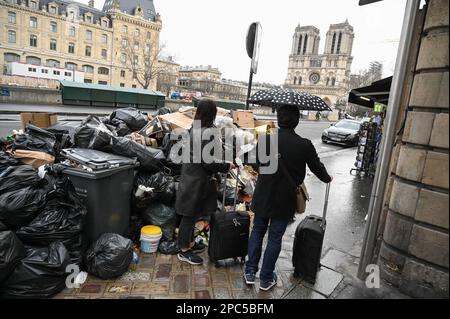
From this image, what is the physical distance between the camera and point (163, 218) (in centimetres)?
373

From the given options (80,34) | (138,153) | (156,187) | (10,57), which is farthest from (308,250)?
(80,34)

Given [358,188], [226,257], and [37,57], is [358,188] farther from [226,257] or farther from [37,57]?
[37,57]

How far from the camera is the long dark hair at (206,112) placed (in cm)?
321

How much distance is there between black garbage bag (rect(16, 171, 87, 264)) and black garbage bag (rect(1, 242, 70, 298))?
0.10 metres

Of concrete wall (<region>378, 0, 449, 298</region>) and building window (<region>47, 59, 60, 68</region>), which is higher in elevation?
building window (<region>47, 59, 60, 68</region>)

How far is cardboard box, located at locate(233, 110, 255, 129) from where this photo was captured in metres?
7.27

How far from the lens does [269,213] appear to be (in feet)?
9.50

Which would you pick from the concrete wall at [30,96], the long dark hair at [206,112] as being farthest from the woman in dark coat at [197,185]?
the concrete wall at [30,96]

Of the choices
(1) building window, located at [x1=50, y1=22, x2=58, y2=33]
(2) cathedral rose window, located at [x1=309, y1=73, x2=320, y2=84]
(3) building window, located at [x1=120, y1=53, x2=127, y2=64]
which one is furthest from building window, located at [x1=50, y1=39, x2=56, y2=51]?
(2) cathedral rose window, located at [x1=309, y1=73, x2=320, y2=84]

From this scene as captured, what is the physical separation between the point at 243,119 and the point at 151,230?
4396mm

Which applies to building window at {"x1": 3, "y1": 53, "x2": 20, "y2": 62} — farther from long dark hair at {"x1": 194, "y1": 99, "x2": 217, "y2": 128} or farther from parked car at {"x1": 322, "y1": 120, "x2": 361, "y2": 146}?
long dark hair at {"x1": 194, "y1": 99, "x2": 217, "y2": 128}

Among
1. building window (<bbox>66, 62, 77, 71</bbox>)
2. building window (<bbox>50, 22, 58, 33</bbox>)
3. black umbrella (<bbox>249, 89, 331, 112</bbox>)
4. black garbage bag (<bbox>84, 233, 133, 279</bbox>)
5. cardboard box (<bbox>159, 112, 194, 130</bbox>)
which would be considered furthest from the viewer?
building window (<bbox>66, 62, 77, 71</bbox>)

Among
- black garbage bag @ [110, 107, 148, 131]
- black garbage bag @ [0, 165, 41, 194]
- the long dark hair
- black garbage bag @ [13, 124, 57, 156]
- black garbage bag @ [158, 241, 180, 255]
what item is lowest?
black garbage bag @ [158, 241, 180, 255]
